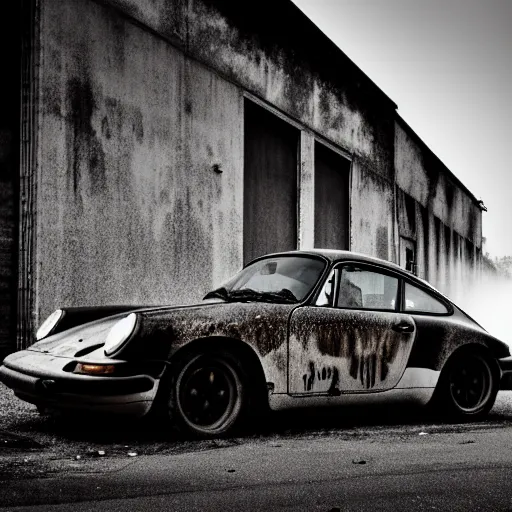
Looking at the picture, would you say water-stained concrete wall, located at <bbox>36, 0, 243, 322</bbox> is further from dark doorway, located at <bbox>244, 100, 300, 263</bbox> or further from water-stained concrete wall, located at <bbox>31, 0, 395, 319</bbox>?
dark doorway, located at <bbox>244, 100, 300, 263</bbox>

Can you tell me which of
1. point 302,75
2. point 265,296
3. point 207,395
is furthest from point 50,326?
point 302,75

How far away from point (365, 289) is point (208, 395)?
1.56 metres

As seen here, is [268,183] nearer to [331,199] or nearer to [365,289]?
[331,199]

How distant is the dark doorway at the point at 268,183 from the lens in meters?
12.8

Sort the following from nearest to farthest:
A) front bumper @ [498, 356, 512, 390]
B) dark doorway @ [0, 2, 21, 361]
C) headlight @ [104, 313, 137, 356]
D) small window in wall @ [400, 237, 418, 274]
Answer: headlight @ [104, 313, 137, 356] < front bumper @ [498, 356, 512, 390] < dark doorway @ [0, 2, 21, 361] < small window in wall @ [400, 237, 418, 274]

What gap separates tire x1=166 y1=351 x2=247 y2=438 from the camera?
15.9ft

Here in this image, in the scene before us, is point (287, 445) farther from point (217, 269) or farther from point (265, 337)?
point (217, 269)

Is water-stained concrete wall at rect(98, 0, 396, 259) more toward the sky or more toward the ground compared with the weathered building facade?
more toward the sky

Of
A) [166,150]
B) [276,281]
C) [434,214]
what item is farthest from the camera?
[434,214]

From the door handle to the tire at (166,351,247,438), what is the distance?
134 cm

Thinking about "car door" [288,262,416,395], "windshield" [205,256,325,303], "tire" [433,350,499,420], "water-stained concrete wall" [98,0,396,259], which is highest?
"water-stained concrete wall" [98,0,396,259]

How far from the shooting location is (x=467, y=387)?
627 cm

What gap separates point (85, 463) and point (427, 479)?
176 cm

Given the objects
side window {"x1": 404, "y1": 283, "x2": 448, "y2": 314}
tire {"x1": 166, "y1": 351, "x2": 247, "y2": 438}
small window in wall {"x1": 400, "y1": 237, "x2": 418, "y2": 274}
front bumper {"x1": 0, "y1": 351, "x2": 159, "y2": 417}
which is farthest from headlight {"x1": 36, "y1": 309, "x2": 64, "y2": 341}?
small window in wall {"x1": 400, "y1": 237, "x2": 418, "y2": 274}
